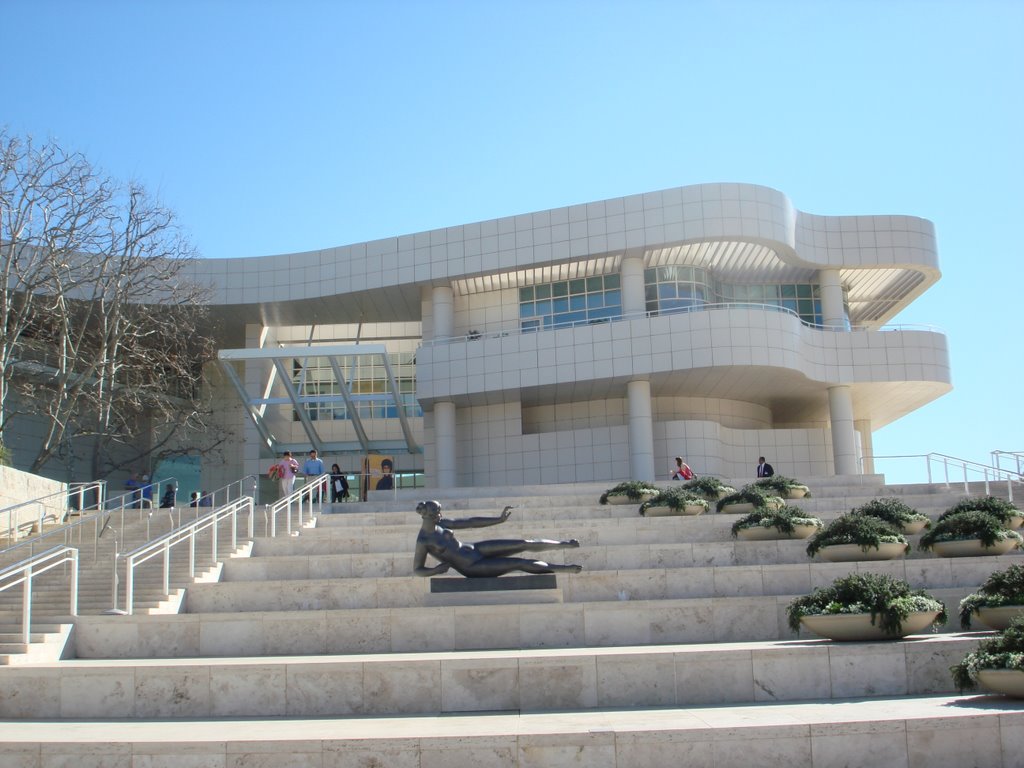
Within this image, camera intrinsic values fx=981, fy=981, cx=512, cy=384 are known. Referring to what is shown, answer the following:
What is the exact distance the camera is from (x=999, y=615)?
11.0 meters

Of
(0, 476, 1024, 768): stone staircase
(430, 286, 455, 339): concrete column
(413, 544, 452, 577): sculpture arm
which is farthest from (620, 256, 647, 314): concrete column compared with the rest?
(413, 544, 452, 577): sculpture arm

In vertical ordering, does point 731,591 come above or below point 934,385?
below

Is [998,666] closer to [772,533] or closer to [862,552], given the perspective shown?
[862,552]

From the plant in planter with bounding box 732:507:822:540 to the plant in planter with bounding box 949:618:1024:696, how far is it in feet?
23.8

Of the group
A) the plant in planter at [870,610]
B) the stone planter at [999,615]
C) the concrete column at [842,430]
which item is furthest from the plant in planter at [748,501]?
the concrete column at [842,430]

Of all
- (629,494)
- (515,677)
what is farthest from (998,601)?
(629,494)

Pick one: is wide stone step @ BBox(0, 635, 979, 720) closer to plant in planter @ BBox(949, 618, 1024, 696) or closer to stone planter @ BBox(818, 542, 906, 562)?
plant in planter @ BBox(949, 618, 1024, 696)

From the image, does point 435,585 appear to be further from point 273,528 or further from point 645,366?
point 645,366

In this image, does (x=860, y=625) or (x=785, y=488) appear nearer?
(x=860, y=625)

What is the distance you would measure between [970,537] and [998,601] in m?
4.34

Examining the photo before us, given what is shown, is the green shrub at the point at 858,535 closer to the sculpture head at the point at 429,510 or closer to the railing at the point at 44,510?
the sculpture head at the point at 429,510

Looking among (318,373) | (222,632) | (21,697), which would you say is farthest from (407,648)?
(318,373)

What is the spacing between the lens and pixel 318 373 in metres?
44.7

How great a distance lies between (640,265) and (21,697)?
90.3ft
